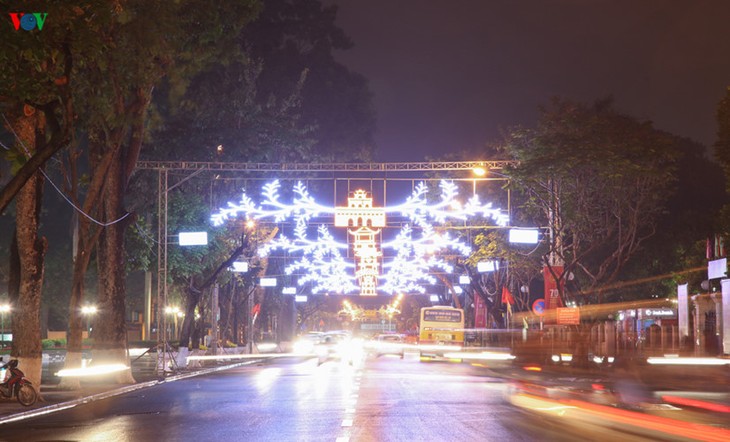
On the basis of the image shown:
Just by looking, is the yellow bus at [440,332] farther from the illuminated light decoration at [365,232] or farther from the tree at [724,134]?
the tree at [724,134]

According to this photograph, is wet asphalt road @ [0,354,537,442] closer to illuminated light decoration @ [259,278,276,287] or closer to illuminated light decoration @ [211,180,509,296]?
illuminated light decoration @ [211,180,509,296]

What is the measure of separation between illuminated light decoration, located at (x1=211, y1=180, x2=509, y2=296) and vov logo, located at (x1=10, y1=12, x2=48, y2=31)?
21540 millimetres

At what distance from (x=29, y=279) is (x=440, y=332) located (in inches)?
1239

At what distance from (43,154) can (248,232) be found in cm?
3334

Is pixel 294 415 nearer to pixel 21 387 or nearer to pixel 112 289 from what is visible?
pixel 21 387

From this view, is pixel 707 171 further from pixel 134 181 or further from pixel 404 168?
pixel 134 181

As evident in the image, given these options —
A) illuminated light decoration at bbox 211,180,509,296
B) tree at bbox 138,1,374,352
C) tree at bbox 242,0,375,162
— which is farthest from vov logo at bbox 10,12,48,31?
tree at bbox 242,0,375,162

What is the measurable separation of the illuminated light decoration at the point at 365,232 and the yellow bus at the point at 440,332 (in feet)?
13.6

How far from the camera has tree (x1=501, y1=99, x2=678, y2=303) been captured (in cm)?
3988

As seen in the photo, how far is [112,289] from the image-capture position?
1326 inches

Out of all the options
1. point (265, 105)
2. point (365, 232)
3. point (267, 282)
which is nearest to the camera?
point (365, 232)

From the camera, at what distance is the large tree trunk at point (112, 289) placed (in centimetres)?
3334

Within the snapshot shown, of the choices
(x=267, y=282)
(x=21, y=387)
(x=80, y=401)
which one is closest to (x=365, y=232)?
(x=267, y=282)

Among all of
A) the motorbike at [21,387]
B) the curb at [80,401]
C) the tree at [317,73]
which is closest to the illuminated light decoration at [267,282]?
the tree at [317,73]
